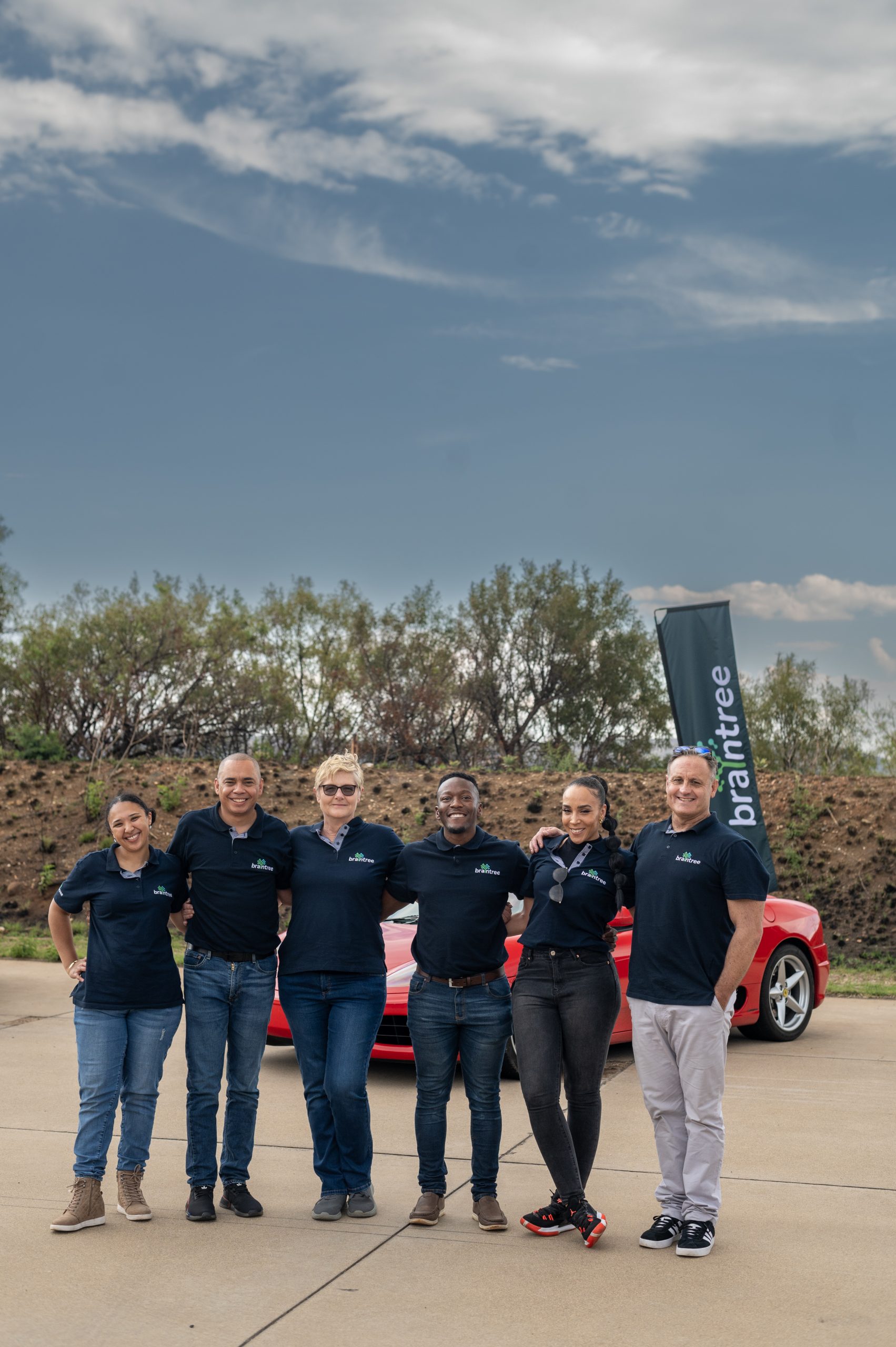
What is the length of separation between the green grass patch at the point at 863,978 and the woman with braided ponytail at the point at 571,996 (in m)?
8.06

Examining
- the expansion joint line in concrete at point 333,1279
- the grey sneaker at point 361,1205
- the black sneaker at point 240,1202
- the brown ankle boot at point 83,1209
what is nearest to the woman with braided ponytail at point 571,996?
the expansion joint line in concrete at point 333,1279

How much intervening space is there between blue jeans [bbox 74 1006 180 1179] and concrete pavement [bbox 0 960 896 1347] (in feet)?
0.95

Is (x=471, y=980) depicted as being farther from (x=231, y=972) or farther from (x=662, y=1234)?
(x=662, y=1234)

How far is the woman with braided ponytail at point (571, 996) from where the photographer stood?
5.12 meters

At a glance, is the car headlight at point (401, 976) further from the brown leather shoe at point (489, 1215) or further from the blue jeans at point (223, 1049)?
Result: the brown leather shoe at point (489, 1215)

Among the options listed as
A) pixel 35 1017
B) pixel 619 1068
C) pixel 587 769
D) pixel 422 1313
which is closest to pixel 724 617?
pixel 619 1068

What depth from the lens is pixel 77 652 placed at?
107 feet

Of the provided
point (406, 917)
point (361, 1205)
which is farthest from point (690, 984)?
point (406, 917)

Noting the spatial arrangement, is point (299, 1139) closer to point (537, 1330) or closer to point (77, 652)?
point (537, 1330)

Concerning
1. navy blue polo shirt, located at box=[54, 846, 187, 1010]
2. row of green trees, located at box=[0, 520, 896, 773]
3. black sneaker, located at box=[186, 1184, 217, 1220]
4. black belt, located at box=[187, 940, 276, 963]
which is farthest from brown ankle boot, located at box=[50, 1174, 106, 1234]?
row of green trees, located at box=[0, 520, 896, 773]

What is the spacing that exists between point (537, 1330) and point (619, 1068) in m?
4.72

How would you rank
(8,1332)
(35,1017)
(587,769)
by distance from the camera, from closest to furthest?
(8,1332) → (35,1017) → (587,769)

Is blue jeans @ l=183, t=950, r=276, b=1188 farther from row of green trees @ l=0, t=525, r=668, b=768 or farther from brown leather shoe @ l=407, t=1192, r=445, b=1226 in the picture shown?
row of green trees @ l=0, t=525, r=668, b=768

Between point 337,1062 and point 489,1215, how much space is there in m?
0.87
